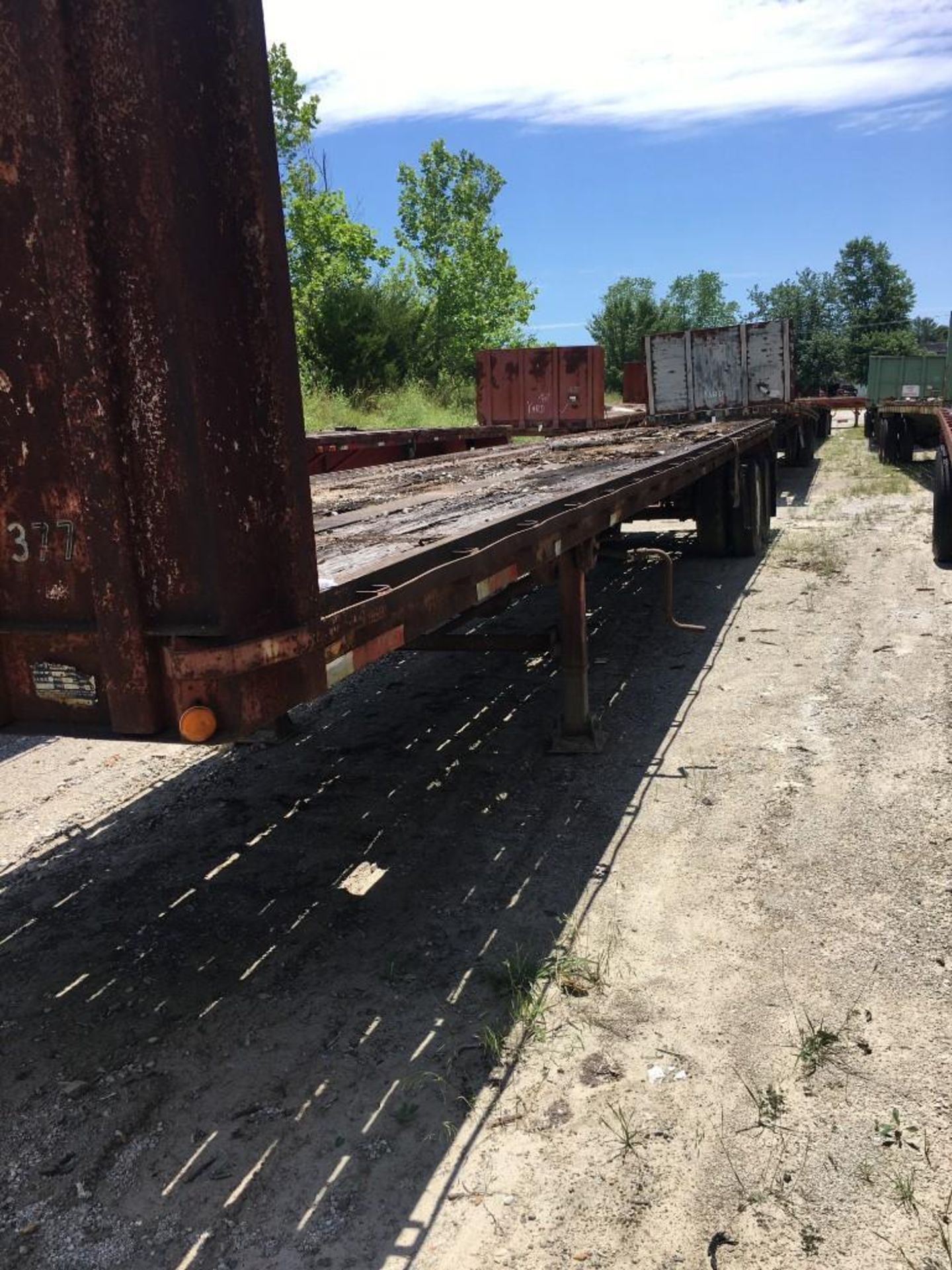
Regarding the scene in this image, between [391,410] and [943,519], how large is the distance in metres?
20.6

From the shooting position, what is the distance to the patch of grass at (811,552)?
1103cm

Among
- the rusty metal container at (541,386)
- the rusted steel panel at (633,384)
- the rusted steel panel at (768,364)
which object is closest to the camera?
the rusted steel panel at (768,364)

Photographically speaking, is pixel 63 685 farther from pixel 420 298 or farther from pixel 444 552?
pixel 420 298

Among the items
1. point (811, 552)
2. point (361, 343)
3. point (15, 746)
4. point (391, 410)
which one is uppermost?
point (361, 343)

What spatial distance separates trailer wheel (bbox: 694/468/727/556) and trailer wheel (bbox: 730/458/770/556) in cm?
13

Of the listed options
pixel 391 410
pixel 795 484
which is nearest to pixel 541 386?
pixel 795 484

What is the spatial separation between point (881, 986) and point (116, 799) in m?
4.05

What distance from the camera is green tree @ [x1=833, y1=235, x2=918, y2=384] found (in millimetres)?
85125

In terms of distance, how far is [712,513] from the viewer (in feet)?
38.2

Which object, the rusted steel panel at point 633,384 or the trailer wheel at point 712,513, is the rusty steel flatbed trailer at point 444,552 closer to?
the trailer wheel at point 712,513

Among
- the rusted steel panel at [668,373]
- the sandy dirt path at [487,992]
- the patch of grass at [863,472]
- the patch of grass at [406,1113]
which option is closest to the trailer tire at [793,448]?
the patch of grass at [863,472]

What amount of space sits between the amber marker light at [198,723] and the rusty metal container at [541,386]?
17.4 m

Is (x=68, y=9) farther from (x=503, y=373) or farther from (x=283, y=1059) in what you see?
(x=503, y=373)

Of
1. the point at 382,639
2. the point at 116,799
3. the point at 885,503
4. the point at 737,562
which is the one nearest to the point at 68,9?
the point at 382,639
